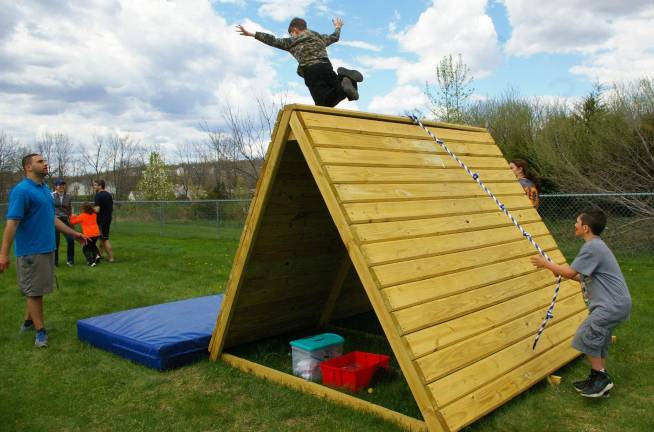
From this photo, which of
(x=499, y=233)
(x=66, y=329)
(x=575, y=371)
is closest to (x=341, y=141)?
(x=499, y=233)

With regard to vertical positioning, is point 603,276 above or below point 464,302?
above

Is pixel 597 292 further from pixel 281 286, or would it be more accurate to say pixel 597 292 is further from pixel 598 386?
pixel 281 286

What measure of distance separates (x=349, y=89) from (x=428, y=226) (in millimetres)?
1866

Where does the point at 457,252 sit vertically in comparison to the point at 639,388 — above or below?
above

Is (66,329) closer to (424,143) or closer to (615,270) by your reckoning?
(424,143)

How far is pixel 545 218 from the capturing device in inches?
460

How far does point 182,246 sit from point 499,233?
11.3m

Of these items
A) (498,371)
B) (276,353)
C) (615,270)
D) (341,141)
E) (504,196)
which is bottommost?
(276,353)

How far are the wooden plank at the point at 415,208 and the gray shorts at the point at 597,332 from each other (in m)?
1.30

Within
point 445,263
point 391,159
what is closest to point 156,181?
point 391,159

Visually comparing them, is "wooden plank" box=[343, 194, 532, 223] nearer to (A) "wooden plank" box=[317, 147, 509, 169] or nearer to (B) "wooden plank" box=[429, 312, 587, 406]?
(A) "wooden plank" box=[317, 147, 509, 169]

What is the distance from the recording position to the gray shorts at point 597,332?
4016 mm

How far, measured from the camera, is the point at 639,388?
4367 mm

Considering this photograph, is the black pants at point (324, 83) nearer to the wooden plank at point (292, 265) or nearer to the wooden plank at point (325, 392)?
the wooden plank at point (292, 265)
